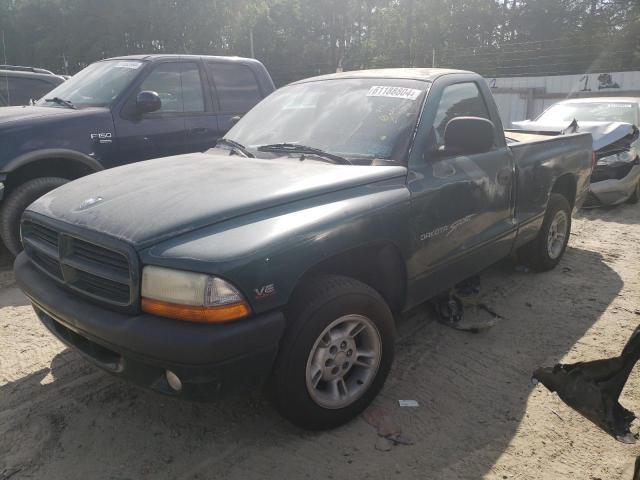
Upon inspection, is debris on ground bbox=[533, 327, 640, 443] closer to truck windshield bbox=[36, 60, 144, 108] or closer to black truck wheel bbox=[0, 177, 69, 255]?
black truck wheel bbox=[0, 177, 69, 255]

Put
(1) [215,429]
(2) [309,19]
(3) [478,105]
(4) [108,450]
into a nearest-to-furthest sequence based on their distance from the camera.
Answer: (4) [108,450] < (1) [215,429] < (3) [478,105] < (2) [309,19]

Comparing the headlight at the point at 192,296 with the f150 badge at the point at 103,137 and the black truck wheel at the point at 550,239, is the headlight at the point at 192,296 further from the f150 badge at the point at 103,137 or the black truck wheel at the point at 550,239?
the black truck wheel at the point at 550,239

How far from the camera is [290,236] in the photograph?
2.41 metres

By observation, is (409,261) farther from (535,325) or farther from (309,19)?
(309,19)

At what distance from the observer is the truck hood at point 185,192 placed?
2.43 m

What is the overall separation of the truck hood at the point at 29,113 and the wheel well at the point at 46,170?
0.41 metres

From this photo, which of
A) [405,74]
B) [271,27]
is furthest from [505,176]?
[271,27]

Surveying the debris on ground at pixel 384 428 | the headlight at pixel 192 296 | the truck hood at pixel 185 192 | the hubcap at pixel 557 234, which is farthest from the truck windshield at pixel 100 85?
the hubcap at pixel 557 234

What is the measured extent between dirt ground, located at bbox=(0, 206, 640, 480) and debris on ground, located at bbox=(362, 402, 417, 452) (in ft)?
0.10

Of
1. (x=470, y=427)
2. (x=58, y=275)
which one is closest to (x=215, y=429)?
(x=58, y=275)

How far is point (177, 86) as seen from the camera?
5840mm

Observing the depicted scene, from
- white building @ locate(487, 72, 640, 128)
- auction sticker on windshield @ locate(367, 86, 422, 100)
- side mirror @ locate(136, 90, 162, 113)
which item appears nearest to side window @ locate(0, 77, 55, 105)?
side mirror @ locate(136, 90, 162, 113)

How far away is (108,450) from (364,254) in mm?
1648

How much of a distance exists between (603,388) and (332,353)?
138 cm
